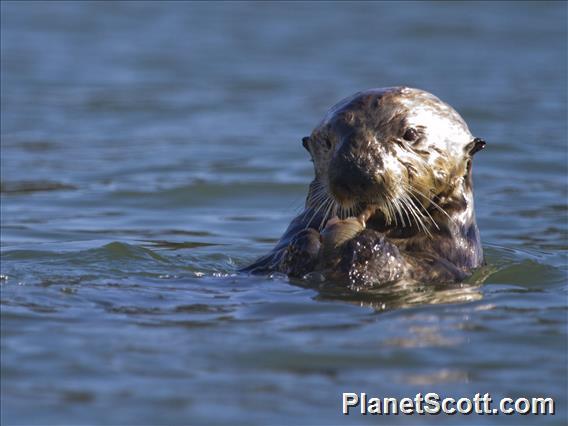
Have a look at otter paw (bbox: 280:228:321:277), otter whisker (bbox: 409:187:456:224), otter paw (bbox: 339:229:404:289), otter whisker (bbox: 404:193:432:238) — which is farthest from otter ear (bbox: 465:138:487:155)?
otter paw (bbox: 280:228:321:277)

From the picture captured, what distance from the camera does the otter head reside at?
20.3 ft

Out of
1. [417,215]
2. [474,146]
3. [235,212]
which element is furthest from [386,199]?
[235,212]

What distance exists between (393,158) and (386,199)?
0.22 m

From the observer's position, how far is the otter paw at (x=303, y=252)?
6.15m

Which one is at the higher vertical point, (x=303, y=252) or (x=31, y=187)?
(x=31, y=187)

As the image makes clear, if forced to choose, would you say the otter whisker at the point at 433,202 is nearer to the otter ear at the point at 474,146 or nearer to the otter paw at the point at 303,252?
the otter ear at the point at 474,146

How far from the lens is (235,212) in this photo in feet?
33.2

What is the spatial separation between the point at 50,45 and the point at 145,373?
15.3 m

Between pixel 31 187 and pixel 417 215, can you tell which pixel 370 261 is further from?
pixel 31 187

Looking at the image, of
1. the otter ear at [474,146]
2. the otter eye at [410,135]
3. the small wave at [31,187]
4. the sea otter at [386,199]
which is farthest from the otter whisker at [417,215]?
the small wave at [31,187]

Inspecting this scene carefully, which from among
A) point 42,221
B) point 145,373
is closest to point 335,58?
point 42,221

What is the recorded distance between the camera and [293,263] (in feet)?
20.5

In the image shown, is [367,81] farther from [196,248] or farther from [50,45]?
[196,248]

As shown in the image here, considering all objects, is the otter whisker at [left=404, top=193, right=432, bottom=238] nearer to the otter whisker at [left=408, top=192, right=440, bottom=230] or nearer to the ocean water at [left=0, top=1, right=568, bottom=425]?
the otter whisker at [left=408, top=192, right=440, bottom=230]
